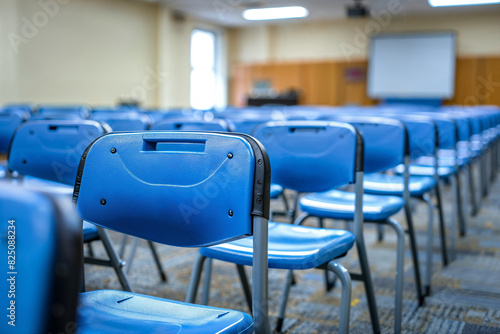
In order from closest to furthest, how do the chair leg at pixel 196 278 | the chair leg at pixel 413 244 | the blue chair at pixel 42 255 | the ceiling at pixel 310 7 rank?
the blue chair at pixel 42 255
the chair leg at pixel 196 278
the chair leg at pixel 413 244
the ceiling at pixel 310 7

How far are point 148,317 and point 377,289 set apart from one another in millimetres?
1905

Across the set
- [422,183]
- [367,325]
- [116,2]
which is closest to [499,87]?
[116,2]

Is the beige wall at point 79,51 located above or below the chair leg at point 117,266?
above

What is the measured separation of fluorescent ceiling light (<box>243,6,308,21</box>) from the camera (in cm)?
1276

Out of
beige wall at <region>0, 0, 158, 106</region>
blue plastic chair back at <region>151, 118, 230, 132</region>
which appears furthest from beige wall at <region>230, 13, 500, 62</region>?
blue plastic chair back at <region>151, 118, 230, 132</region>

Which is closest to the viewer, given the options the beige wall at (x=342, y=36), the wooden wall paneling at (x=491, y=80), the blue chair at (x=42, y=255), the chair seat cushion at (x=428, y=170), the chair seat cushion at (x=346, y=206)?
the blue chair at (x=42, y=255)

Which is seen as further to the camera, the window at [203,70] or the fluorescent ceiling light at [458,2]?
the window at [203,70]

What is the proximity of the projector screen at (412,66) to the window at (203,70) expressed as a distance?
4.61 m

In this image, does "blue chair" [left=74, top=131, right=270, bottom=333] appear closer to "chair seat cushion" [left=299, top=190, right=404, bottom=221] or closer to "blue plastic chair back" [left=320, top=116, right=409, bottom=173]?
"chair seat cushion" [left=299, top=190, right=404, bottom=221]

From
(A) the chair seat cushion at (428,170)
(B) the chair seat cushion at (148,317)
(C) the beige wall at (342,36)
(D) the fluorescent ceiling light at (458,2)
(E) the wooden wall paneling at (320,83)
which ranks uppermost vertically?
(D) the fluorescent ceiling light at (458,2)

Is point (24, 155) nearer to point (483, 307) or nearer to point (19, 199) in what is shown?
point (19, 199)

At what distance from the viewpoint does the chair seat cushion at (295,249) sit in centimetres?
152

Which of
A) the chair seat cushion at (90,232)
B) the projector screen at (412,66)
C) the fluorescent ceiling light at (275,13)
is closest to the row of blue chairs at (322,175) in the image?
the chair seat cushion at (90,232)

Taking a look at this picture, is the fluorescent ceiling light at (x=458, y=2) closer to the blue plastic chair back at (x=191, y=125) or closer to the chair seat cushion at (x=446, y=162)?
the chair seat cushion at (x=446, y=162)
